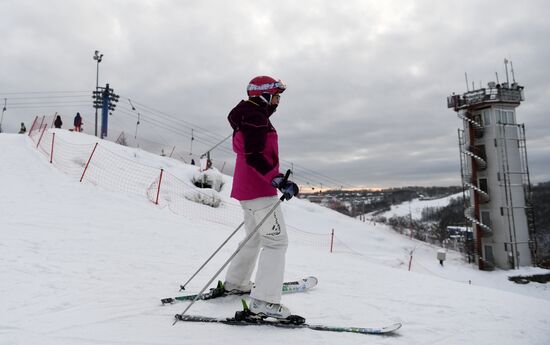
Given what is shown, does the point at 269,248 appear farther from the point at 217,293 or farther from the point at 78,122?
the point at 78,122

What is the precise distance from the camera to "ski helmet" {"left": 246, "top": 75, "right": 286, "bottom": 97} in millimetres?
3393

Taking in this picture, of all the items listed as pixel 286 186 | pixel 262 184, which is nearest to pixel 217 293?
pixel 262 184

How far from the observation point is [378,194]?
177875mm

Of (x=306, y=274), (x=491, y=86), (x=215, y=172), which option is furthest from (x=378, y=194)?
(x=306, y=274)

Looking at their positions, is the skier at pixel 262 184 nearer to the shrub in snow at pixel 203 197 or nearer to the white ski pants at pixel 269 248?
the white ski pants at pixel 269 248

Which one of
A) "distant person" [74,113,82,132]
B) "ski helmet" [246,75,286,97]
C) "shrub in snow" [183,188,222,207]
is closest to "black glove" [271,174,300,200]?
"ski helmet" [246,75,286,97]

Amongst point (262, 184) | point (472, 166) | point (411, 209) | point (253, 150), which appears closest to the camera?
point (253, 150)

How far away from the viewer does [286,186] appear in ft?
9.88

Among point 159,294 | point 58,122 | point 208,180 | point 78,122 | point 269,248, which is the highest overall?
point 78,122

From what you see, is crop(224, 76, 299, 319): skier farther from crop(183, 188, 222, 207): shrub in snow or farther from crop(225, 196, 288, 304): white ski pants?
crop(183, 188, 222, 207): shrub in snow

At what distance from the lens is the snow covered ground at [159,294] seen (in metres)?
2.82

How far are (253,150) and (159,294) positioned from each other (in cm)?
193

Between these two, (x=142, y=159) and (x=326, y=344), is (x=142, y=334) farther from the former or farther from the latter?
(x=142, y=159)

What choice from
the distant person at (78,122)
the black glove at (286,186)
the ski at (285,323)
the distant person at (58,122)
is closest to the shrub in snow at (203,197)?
the distant person at (58,122)
